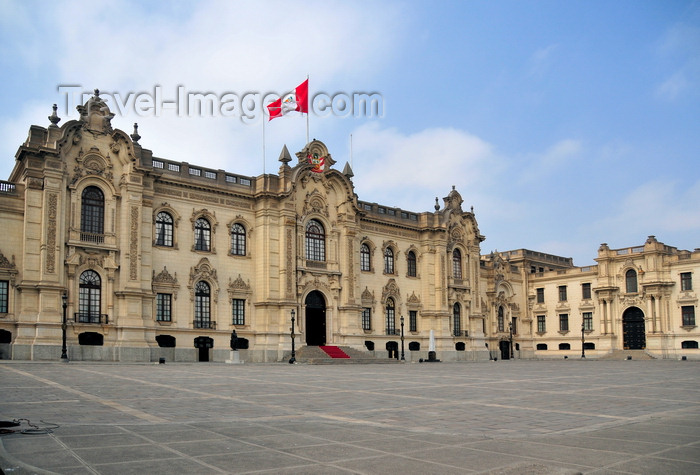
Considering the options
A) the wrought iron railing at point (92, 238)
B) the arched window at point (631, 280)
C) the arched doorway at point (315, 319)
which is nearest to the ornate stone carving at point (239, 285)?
the arched doorway at point (315, 319)

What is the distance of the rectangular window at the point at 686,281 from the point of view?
6625 centimetres

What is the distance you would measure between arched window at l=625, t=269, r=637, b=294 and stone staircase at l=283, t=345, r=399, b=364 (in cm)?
3286

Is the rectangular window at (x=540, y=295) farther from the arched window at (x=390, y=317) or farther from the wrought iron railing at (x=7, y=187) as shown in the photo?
the wrought iron railing at (x=7, y=187)

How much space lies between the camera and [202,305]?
→ 47.2 meters

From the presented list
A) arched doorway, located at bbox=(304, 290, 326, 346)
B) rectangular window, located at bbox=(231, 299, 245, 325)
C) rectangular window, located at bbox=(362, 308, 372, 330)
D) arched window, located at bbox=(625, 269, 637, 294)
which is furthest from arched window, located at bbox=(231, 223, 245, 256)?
arched window, located at bbox=(625, 269, 637, 294)

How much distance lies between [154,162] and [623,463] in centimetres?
4183

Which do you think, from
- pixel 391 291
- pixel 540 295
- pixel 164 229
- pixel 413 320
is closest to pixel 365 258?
pixel 391 291

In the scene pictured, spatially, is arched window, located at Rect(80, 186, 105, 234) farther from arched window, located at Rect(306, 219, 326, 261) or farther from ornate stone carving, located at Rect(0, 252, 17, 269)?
arched window, located at Rect(306, 219, 326, 261)

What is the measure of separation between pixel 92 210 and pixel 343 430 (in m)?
35.6

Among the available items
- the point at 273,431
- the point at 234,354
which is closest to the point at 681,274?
the point at 234,354

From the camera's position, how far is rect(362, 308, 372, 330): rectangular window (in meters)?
57.0

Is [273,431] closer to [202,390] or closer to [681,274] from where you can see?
[202,390]

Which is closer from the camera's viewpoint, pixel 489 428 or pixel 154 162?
pixel 489 428

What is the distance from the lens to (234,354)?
141 ft
